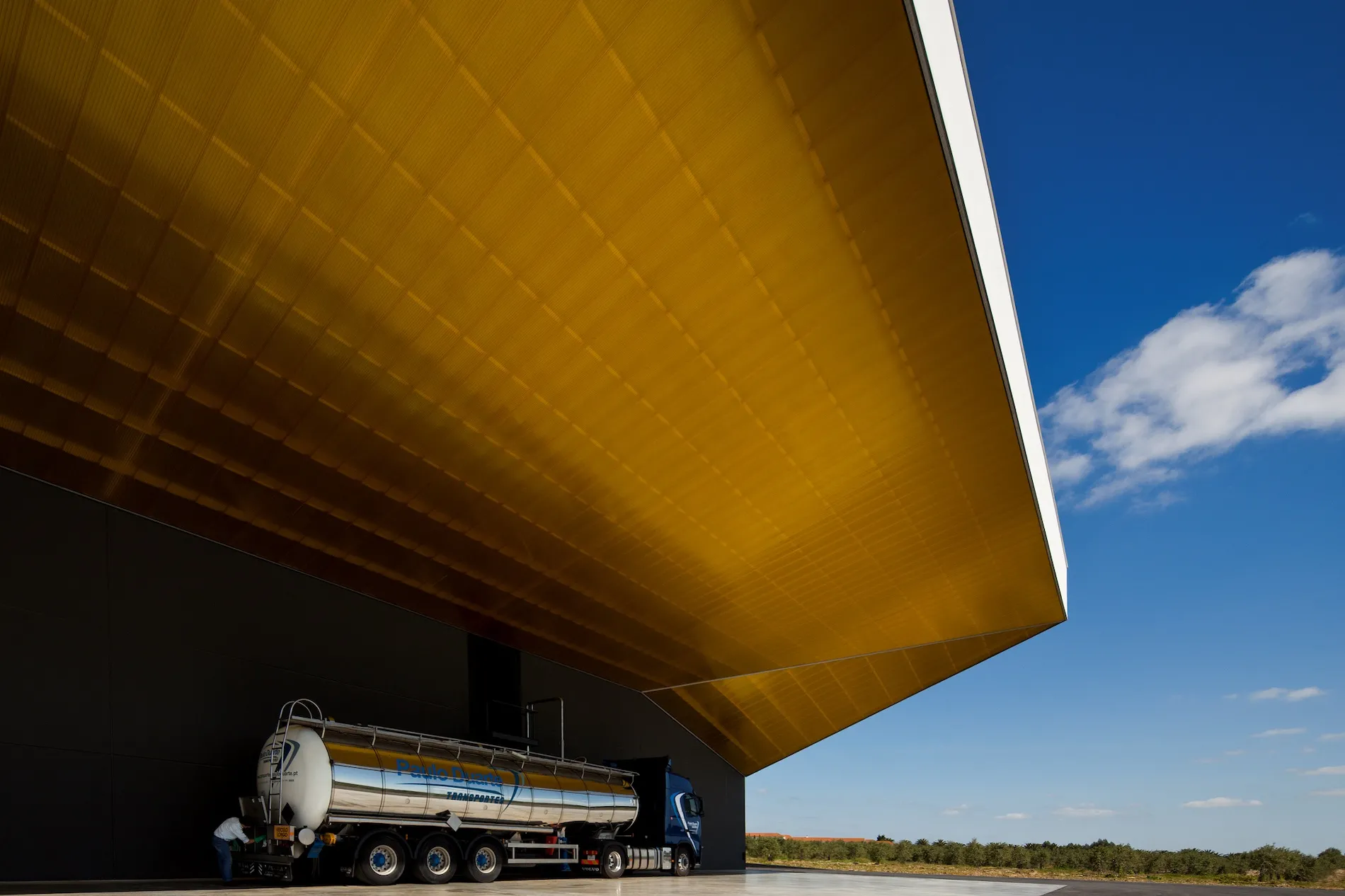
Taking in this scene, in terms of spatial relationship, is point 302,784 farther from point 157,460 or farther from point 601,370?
point 601,370

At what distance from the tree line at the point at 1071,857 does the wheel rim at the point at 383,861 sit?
32.3 m

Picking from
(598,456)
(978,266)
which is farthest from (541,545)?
(978,266)

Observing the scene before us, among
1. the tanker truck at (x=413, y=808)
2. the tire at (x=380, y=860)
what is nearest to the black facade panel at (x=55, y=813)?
the tanker truck at (x=413, y=808)

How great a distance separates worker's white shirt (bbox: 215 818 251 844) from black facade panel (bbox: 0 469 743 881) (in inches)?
37.0

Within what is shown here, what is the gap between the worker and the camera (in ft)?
42.9

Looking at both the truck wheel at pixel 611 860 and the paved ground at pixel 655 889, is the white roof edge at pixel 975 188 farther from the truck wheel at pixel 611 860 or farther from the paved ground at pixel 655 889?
the truck wheel at pixel 611 860

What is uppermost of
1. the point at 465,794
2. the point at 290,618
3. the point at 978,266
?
the point at 978,266

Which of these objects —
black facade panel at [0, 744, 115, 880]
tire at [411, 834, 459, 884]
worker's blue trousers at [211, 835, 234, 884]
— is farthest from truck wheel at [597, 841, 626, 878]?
black facade panel at [0, 744, 115, 880]

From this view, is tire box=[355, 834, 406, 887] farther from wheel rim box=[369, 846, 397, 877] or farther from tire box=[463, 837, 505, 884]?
tire box=[463, 837, 505, 884]

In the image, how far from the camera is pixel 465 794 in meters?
15.6

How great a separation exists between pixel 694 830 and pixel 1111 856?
26.7 metres

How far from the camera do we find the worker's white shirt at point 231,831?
1320 centimetres

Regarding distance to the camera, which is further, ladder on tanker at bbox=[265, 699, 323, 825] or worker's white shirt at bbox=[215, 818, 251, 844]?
ladder on tanker at bbox=[265, 699, 323, 825]

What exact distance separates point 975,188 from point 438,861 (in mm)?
13782
